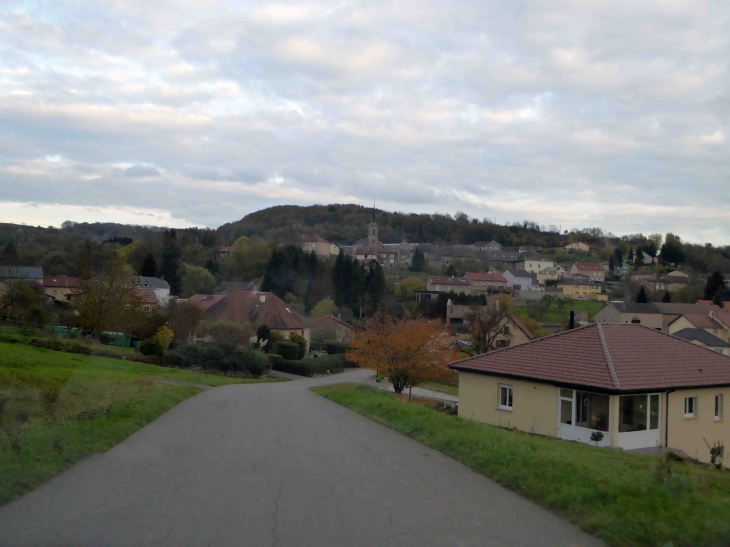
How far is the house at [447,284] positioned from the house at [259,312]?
40413 mm

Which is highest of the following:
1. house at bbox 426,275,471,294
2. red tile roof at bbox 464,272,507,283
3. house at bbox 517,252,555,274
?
house at bbox 517,252,555,274

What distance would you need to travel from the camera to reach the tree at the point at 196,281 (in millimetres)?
85606

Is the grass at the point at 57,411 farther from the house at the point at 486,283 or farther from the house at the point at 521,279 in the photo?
the house at the point at 521,279

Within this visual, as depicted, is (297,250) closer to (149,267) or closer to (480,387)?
(149,267)

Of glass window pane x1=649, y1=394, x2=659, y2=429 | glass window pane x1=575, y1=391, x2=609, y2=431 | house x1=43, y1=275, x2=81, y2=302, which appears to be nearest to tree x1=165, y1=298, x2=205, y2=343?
house x1=43, y1=275, x2=81, y2=302

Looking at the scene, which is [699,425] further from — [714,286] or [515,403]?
[714,286]

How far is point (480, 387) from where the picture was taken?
25016 mm

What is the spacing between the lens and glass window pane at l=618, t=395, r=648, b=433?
66.4 ft

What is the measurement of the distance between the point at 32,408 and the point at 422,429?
27.2ft

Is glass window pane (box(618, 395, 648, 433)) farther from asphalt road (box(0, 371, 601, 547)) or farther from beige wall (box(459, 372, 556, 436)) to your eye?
asphalt road (box(0, 371, 601, 547))

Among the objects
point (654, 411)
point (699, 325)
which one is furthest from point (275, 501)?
point (699, 325)

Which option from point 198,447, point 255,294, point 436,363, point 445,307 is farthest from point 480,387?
point 445,307

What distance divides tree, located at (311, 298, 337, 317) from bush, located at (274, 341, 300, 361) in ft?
73.6

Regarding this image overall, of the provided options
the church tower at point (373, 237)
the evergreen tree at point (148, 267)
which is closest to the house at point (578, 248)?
the church tower at point (373, 237)
